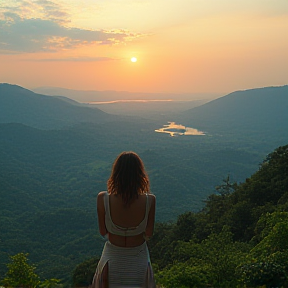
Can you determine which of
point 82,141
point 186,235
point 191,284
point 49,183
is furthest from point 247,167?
point 191,284

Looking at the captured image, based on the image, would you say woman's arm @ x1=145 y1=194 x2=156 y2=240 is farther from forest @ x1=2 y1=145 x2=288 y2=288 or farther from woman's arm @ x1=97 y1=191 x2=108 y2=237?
forest @ x1=2 y1=145 x2=288 y2=288

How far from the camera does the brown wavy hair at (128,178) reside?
2.75m

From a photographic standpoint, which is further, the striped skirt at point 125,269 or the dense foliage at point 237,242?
the dense foliage at point 237,242

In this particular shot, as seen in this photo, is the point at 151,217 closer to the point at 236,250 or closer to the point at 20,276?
the point at 20,276

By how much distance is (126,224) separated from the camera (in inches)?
108

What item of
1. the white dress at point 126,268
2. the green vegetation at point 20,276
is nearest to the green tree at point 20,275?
the green vegetation at point 20,276

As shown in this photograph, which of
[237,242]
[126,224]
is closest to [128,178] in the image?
[126,224]

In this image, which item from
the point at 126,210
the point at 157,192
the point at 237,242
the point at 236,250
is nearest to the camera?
the point at 126,210

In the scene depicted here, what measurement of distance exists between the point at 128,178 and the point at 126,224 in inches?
13.6

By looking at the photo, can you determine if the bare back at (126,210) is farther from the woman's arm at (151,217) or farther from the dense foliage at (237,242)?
the dense foliage at (237,242)

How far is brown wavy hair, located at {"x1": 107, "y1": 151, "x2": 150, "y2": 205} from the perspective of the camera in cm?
275

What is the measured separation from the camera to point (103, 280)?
2826 millimetres

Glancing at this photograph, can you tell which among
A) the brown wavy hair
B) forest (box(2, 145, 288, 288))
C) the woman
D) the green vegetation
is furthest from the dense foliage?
the brown wavy hair

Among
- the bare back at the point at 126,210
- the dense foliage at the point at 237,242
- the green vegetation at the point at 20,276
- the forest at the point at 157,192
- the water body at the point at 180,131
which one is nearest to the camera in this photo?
the bare back at the point at 126,210
